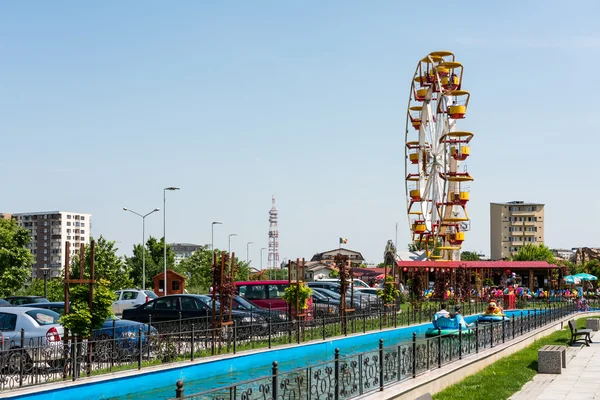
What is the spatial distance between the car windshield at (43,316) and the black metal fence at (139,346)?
87 cm

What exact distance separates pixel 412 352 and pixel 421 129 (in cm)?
Answer: 5476

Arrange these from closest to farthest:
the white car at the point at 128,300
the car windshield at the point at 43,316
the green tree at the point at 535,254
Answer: the car windshield at the point at 43,316 < the white car at the point at 128,300 < the green tree at the point at 535,254

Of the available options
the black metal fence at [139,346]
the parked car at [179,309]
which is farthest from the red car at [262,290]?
the parked car at [179,309]

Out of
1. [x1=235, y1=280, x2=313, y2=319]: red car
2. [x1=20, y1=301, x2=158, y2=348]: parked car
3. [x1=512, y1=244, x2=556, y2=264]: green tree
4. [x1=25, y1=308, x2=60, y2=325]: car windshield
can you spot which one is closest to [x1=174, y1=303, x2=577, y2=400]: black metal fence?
[x1=20, y1=301, x2=158, y2=348]: parked car

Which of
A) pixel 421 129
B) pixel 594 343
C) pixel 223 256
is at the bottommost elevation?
pixel 594 343

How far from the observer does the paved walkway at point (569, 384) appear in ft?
46.2

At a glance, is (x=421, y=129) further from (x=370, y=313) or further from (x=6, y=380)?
(x=6, y=380)

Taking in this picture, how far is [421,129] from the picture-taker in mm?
67500

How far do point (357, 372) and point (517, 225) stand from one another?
454ft

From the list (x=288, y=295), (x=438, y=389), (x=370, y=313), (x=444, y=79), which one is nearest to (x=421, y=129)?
(x=444, y=79)

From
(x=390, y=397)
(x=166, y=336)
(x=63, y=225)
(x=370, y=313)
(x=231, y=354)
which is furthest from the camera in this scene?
(x=63, y=225)

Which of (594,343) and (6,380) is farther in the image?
(594,343)

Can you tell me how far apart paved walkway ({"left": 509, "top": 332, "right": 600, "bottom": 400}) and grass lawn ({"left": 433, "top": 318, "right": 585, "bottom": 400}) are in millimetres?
201

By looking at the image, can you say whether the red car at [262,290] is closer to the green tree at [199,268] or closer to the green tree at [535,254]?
the green tree at [199,268]
